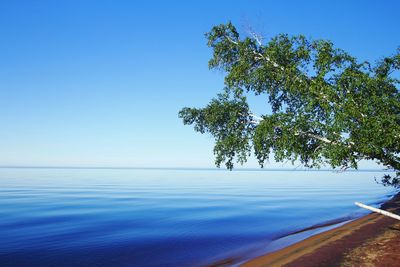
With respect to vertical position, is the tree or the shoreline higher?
the tree

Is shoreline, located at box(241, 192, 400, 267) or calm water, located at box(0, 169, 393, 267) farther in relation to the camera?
calm water, located at box(0, 169, 393, 267)

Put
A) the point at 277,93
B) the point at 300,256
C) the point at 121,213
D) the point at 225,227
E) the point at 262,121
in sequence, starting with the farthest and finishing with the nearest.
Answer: the point at 121,213 < the point at 225,227 < the point at 277,93 < the point at 262,121 < the point at 300,256

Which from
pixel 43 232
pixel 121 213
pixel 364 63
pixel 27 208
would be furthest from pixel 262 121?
pixel 27 208

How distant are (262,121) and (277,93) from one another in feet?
15.2

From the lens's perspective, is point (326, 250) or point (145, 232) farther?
point (145, 232)

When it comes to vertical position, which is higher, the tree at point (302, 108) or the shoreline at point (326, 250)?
the tree at point (302, 108)

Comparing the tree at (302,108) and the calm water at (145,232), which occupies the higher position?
the tree at (302,108)

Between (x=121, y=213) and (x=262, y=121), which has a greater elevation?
(x=262, y=121)

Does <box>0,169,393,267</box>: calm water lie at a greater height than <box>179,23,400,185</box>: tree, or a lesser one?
lesser

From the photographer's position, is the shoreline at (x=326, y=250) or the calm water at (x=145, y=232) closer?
the shoreline at (x=326, y=250)

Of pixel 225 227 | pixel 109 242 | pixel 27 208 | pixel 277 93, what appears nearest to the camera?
pixel 109 242

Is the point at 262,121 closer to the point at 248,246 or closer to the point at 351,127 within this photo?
the point at 351,127

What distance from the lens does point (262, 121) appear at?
19016 mm

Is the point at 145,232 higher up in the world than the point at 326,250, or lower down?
lower down
